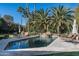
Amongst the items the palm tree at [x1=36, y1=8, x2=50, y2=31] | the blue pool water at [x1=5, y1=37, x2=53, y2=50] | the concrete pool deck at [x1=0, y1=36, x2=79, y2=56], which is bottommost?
the concrete pool deck at [x1=0, y1=36, x2=79, y2=56]

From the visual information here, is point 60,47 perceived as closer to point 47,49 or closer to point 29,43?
point 47,49

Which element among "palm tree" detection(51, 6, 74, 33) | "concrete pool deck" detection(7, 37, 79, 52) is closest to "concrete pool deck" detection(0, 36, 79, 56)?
"concrete pool deck" detection(7, 37, 79, 52)

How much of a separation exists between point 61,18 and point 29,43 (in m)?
0.39

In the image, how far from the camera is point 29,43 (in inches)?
206

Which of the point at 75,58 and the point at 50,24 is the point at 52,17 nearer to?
the point at 50,24

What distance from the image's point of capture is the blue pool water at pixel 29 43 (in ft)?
17.1

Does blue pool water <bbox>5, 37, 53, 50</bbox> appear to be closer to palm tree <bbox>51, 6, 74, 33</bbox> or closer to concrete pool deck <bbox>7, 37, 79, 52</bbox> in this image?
concrete pool deck <bbox>7, 37, 79, 52</bbox>

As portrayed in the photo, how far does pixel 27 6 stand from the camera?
17.1ft

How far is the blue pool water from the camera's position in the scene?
205 inches

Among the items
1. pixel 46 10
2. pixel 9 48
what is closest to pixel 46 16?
pixel 46 10

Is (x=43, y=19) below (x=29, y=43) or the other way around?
the other way around

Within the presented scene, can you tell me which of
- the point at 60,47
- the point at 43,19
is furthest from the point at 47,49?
the point at 43,19

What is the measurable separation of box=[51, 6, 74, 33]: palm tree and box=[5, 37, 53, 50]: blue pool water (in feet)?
0.54

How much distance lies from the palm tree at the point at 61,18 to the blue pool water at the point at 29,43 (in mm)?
164
